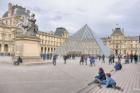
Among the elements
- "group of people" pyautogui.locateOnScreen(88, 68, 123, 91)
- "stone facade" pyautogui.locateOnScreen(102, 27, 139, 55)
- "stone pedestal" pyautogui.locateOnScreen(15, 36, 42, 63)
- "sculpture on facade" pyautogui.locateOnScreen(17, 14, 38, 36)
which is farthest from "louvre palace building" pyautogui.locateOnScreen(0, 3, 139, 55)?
"group of people" pyautogui.locateOnScreen(88, 68, 123, 91)

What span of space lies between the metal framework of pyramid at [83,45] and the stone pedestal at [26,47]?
4295 centimetres

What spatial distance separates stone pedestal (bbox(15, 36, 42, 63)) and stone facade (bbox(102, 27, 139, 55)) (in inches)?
4370

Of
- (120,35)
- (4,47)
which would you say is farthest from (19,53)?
(120,35)

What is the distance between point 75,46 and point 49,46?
5428 cm

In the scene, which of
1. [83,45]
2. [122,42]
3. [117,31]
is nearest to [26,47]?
[83,45]

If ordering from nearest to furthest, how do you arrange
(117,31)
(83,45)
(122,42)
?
1. (83,45)
2. (117,31)
3. (122,42)

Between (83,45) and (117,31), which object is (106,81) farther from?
(117,31)

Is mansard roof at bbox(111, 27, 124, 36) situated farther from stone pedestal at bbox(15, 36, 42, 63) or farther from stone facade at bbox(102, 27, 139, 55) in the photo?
stone pedestal at bbox(15, 36, 42, 63)

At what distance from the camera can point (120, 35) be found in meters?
133

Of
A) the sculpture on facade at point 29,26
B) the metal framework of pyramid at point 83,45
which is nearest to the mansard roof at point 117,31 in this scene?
the metal framework of pyramid at point 83,45

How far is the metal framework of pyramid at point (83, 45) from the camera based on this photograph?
6903 centimetres

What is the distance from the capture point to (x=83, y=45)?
2891 inches

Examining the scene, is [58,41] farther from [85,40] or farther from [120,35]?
[85,40]

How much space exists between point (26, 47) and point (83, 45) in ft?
163
